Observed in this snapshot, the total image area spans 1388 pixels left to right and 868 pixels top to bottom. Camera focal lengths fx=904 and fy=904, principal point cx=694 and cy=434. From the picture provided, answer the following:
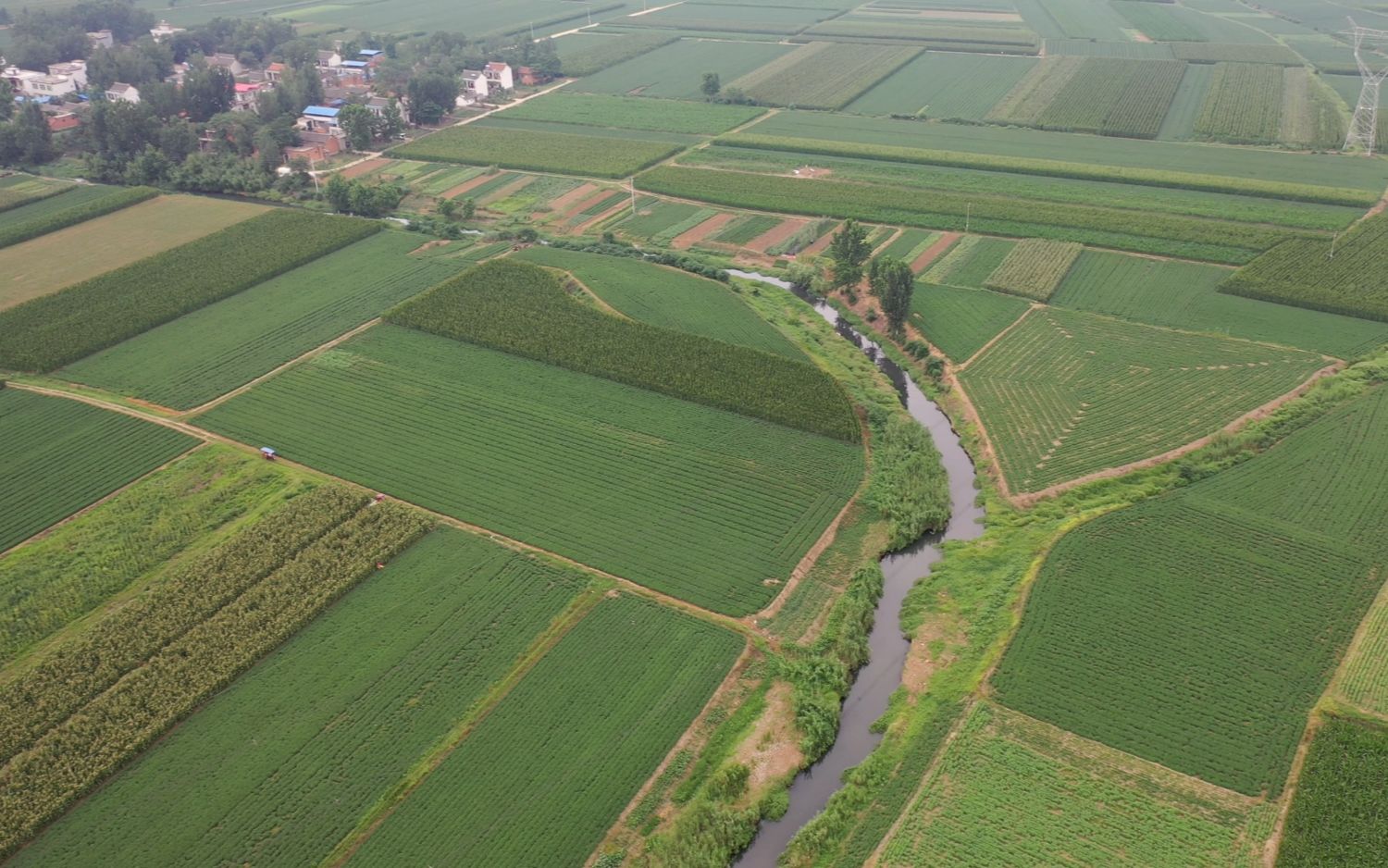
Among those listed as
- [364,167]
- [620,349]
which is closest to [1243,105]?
[620,349]

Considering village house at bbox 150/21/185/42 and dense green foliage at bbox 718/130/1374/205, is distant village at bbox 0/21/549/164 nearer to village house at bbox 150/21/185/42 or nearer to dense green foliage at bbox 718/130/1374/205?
village house at bbox 150/21/185/42

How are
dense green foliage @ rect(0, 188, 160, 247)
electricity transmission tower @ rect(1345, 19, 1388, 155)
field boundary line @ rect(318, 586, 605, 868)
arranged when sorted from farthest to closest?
electricity transmission tower @ rect(1345, 19, 1388, 155) → dense green foliage @ rect(0, 188, 160, 247) → field boundary line @ rect(318, 586, 605, 868)

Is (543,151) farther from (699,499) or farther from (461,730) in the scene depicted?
(461,730)

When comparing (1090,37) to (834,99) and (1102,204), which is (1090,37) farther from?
(1102,204)

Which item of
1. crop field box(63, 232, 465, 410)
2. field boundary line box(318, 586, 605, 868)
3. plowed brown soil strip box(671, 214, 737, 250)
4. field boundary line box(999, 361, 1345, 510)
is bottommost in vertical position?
field boundary line box(999, 361, 1345, 510)

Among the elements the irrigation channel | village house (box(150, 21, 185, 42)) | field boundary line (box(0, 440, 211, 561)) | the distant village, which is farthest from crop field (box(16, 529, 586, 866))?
village house (box(150, 21, 185, 42))

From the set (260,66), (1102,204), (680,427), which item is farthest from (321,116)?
(1102,204)

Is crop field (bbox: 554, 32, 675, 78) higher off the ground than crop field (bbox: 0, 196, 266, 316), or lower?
higher
